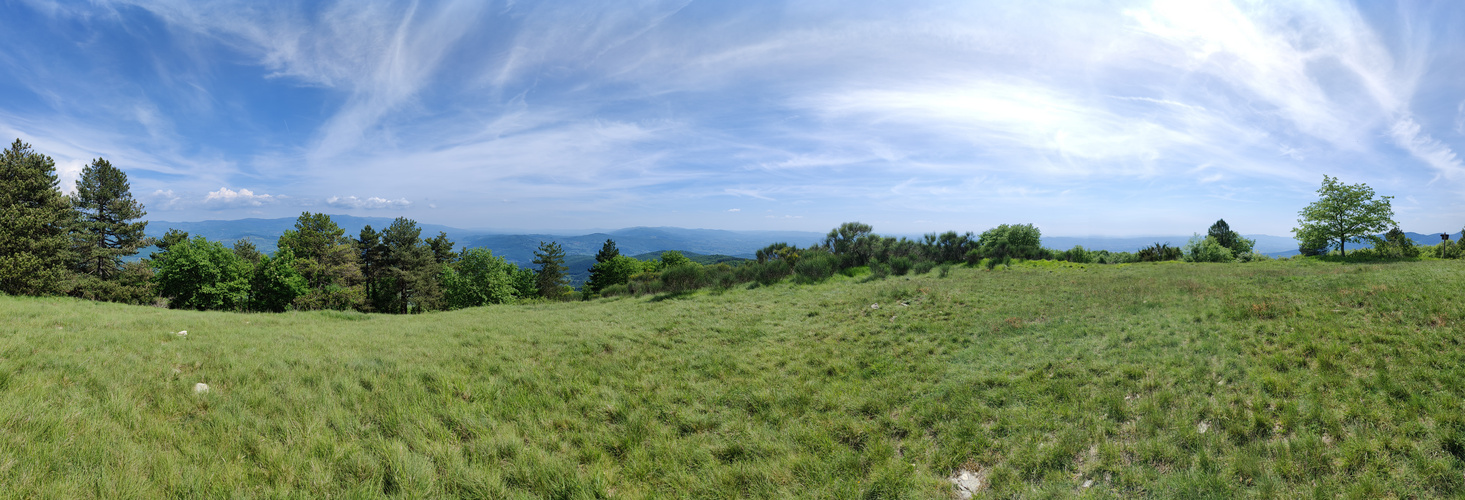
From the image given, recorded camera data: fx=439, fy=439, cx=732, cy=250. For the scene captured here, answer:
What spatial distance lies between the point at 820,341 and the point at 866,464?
5.81 metres

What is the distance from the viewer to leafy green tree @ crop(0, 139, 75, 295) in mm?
23875

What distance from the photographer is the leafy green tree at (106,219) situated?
121 ft

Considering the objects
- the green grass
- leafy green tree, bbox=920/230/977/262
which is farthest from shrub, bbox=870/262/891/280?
the green grass

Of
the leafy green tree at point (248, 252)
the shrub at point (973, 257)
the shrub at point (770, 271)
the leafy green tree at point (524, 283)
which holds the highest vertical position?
the shrub at point (973, 257)

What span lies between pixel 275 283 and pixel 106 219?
1521 cm

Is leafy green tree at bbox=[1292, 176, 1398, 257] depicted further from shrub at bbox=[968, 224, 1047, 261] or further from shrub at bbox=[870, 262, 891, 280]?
shrub at bbox=[870, 262, 891, 280]

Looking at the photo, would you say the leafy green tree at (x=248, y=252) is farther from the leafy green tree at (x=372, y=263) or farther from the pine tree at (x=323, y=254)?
the leafy green tree at (x=372, y=263)

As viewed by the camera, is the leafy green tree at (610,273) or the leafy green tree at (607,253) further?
the leafy green tree at (607,253)

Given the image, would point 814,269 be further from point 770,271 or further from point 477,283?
point 477,283

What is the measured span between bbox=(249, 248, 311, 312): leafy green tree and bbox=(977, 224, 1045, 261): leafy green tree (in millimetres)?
65153

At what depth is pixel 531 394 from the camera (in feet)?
20.9

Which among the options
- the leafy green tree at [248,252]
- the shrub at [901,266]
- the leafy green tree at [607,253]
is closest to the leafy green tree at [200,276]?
the leafy green tree at [248,252]

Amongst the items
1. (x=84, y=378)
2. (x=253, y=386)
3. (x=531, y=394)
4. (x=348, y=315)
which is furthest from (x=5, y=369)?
(x=348, y=315)

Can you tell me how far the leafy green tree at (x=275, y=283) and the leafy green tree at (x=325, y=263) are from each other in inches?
56.8
